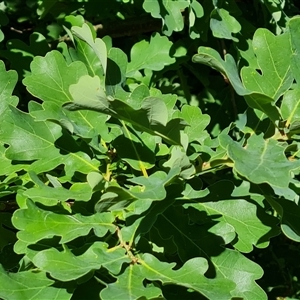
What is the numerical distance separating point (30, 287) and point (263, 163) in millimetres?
524

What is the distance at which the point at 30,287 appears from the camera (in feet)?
4.11

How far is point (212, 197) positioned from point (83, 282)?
0.37m

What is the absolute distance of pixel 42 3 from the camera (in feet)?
6.95

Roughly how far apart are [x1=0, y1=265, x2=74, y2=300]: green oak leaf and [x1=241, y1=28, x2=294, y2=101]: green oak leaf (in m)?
0.60

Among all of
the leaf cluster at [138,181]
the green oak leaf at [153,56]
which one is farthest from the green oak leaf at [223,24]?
the leaf cluster at [138,181]

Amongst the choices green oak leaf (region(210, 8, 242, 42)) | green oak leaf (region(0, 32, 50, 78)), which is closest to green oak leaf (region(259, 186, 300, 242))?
green oak leaf (region(210, 8, 242, 42))

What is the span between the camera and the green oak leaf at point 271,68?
1.40 metres

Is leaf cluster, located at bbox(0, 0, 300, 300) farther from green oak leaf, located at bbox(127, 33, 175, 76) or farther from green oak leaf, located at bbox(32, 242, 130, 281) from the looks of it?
green oak leaf, located at bbox(127, 33, 175, 76)

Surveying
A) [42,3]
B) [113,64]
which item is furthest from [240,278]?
[42,3]

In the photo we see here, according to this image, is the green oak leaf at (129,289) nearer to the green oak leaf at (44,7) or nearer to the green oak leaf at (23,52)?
the green oak leaf at (23,52)

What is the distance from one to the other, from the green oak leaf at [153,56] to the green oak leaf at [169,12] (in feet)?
0.48

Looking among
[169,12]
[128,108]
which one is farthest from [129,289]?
[169,12]

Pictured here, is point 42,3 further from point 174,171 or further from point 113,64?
point 174,171

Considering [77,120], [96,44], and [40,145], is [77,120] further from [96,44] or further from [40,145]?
[96,44]
